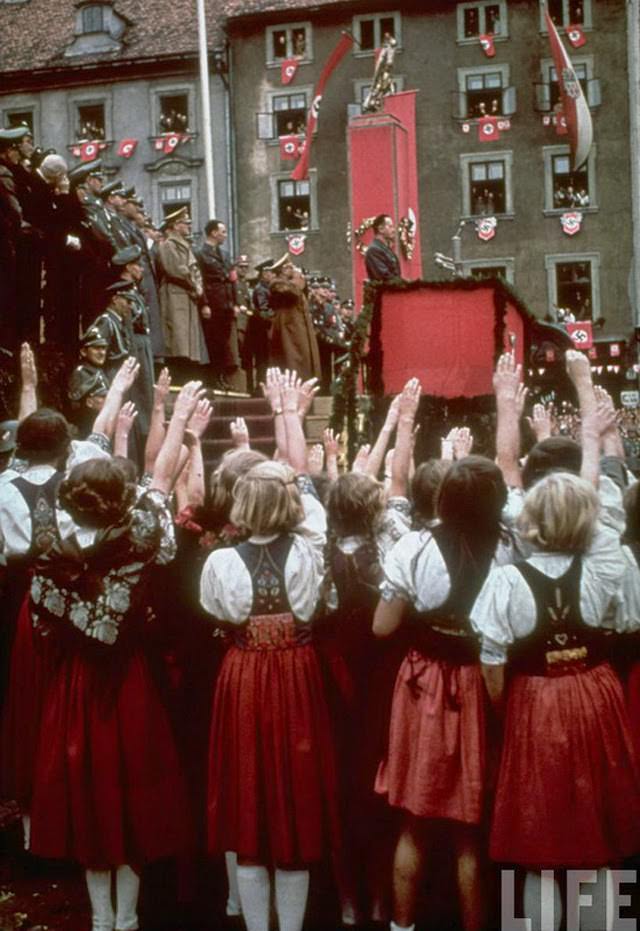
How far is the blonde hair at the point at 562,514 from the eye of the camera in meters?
3.56


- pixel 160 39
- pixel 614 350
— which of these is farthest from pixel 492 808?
pixel 160 39

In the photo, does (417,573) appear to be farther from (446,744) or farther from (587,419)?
(587,419)

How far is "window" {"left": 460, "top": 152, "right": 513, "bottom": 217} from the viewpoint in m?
31.8

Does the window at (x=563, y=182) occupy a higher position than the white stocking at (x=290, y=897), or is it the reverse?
the window at (x=563, y=182)

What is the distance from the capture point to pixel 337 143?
106 ft

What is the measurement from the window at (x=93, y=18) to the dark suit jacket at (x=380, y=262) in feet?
87.6

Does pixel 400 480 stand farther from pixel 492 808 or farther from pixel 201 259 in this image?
pixel 201 259

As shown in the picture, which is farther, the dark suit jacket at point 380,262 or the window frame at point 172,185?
the window frame at point 172,185

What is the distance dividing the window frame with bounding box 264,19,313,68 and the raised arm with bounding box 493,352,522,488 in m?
29.3

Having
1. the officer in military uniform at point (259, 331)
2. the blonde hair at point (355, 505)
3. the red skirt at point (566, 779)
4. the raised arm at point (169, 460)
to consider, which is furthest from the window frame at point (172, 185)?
the red skirt at point (566, 779)

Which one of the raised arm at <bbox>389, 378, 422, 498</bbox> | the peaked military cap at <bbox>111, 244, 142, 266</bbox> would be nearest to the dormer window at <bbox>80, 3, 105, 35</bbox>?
the peaked military cap at <bbox>111, 244, 142, 266</bbox>

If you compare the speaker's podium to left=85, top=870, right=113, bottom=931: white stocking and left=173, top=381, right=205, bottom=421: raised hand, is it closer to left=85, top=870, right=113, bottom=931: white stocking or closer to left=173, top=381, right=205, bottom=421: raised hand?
left=173, top=381, right=205, bottom=421: raised hand

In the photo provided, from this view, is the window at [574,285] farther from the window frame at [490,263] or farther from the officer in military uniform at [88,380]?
the officer in military uniform at [88,380]

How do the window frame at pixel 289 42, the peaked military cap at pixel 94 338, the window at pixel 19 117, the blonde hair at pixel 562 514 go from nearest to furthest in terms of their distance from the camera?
the blonde hair at pixel 562 514, the peaked military cap at pixel 94 338, the window frame at pixel 289 42, the window at pixel 19 117
